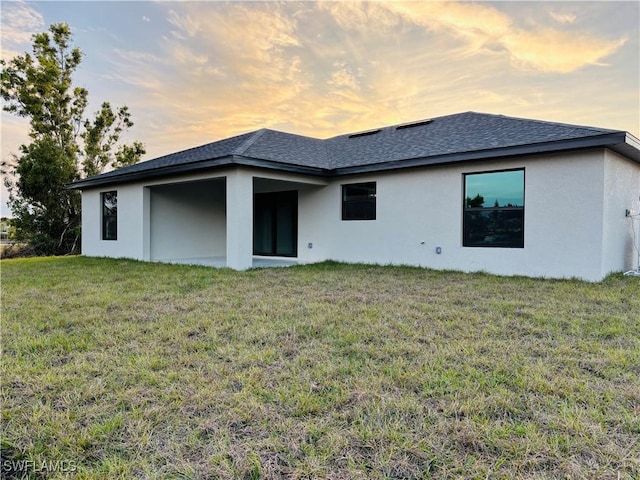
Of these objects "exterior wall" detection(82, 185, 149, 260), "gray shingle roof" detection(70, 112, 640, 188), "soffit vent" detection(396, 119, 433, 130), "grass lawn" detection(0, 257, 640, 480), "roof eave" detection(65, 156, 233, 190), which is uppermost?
"soffit vent" detection(396, 119, 433, 130)

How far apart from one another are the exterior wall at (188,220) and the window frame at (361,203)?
4159 millimetres

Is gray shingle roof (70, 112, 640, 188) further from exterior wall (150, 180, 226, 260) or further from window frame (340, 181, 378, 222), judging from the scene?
exterior wall (150, 180, 226, 260)

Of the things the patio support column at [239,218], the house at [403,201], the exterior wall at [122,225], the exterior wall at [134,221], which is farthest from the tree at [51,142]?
the patio support column at [239,218]

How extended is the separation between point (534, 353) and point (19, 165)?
22.7m

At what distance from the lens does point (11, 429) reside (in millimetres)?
2324

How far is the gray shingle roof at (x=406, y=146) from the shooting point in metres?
7.72

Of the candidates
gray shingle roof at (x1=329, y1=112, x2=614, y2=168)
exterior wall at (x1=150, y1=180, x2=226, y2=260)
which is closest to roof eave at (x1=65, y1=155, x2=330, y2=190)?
exterior wall at (x1=150, y1=180, x2=226, y2=260)

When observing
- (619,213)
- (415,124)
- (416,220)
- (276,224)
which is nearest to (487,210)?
A: (416,220)

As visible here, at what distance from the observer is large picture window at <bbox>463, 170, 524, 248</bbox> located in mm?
8352

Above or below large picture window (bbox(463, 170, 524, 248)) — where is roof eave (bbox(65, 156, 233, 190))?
above

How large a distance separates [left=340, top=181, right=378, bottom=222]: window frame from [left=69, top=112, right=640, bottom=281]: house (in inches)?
1.4

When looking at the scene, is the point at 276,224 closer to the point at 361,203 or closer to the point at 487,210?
the point at 361,203

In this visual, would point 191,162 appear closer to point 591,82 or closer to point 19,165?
point 591,82

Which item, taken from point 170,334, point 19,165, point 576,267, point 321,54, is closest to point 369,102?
point 321,54
